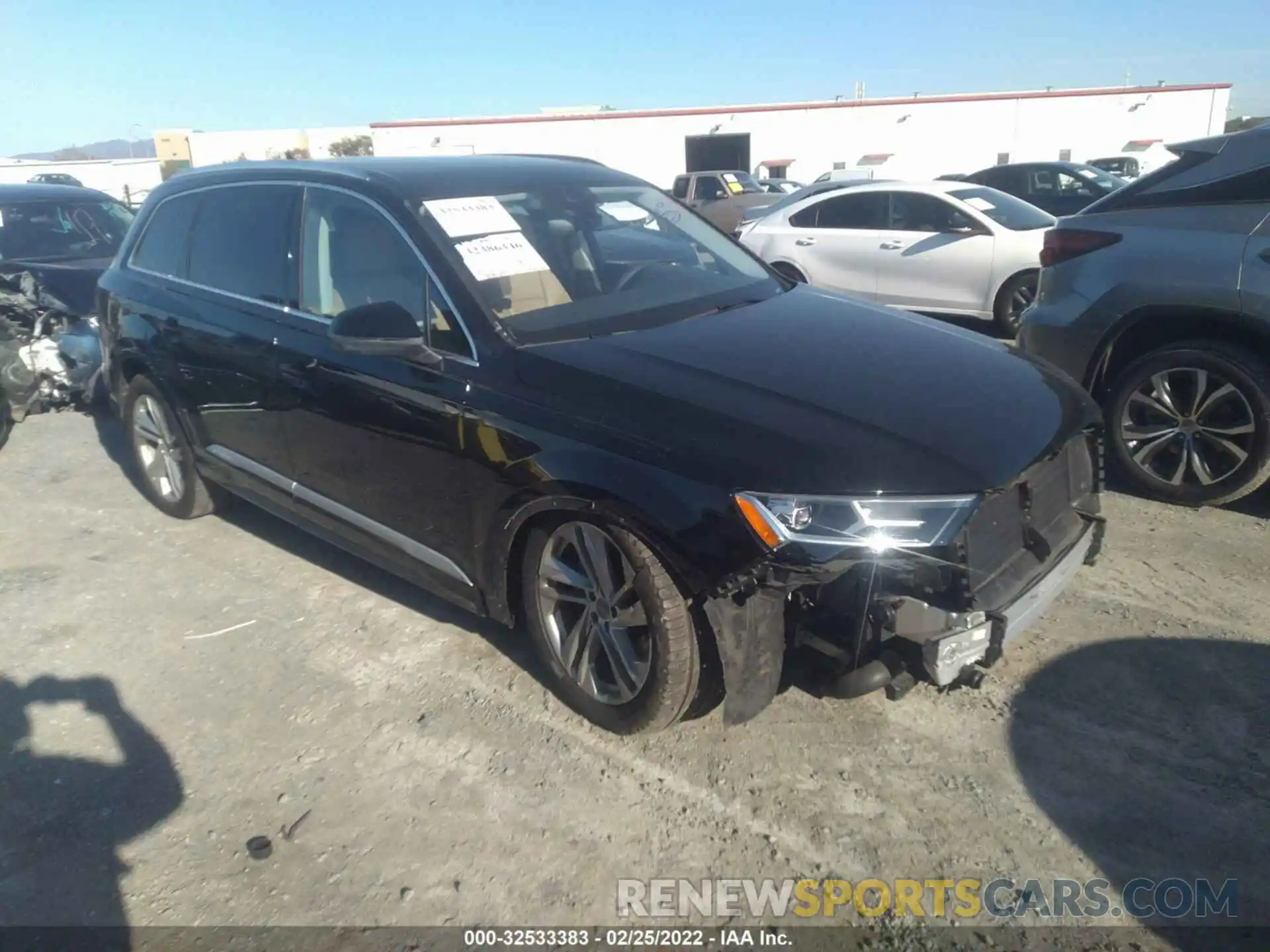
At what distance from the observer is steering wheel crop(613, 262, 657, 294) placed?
3629mm

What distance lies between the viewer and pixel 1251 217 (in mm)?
4258

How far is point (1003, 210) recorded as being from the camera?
30.3ft

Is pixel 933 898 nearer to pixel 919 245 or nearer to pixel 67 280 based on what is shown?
pixel 919 245

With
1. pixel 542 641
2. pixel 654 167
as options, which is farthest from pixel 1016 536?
pixel 654 167

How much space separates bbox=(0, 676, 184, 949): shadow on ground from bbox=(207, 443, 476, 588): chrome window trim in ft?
3.45

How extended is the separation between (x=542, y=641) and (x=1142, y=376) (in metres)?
3.27

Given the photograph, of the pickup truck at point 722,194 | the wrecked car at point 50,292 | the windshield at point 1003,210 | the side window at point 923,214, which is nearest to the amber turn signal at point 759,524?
the wrecked car at point 50,292

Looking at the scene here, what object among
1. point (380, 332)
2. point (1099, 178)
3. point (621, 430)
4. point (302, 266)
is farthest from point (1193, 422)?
point (1099, 178)

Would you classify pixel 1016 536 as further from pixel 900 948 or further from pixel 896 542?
pixel 900 948

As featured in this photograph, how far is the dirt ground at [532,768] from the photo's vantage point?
2.59 m

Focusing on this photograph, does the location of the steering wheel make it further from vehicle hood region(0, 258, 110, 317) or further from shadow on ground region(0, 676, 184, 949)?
vehicle hood region(0, 258, 110, 317)

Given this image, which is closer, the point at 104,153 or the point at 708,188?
the point at 708,188

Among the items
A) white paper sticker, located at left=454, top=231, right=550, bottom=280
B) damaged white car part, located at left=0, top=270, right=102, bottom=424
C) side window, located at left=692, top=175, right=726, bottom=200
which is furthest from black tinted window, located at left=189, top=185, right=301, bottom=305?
side window, located at left=692, top=175, right=726, bottom=200

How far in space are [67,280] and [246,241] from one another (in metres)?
4.96
